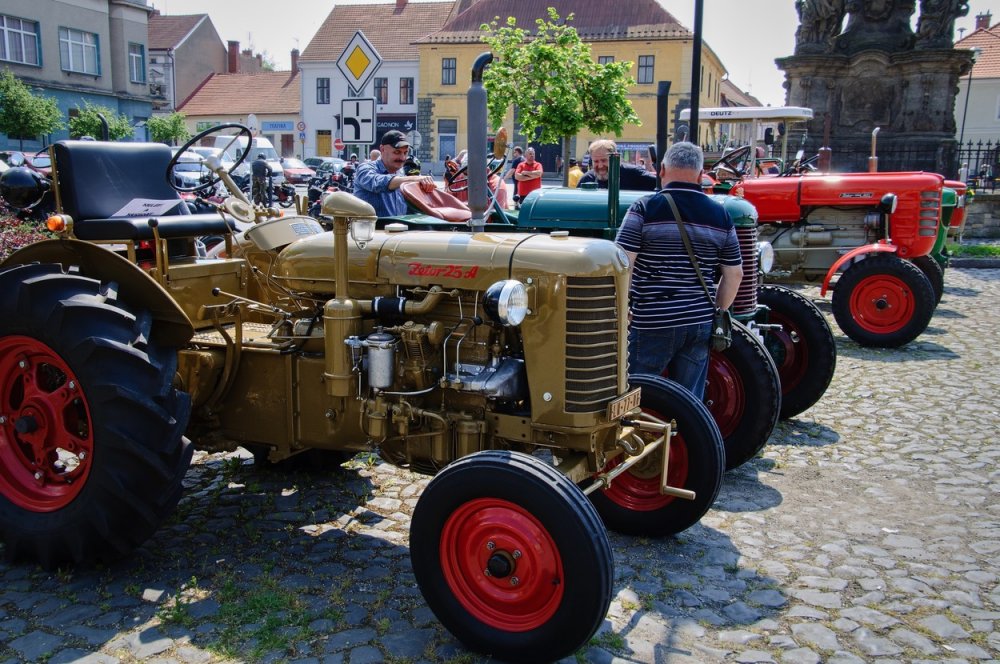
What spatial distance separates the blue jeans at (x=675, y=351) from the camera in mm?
4441

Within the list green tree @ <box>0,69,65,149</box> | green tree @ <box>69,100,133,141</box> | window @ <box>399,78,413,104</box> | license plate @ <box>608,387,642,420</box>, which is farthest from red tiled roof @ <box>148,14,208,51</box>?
license plate @ <box>608,387,642,420</box>

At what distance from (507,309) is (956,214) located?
1106cm

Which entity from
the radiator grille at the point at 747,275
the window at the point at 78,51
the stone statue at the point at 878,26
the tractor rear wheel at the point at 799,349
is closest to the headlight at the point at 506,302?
the radiator grille at the point at 747,275

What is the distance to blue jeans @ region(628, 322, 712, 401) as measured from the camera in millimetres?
4441

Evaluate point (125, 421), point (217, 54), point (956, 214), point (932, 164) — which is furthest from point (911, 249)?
point (217, 54)

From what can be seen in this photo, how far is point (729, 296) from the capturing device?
4527 mm

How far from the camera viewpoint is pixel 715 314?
14.8 feet

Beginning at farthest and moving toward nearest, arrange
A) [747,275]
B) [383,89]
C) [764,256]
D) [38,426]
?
[383,89] < [764,256] < [747,275] < [38,426]

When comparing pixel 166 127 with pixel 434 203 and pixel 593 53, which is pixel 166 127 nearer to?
pixel 593 53

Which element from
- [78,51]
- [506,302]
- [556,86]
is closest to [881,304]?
[556,86]

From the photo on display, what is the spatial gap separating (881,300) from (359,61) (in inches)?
217

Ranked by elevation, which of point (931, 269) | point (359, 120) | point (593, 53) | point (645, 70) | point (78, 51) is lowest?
point (931, 269)

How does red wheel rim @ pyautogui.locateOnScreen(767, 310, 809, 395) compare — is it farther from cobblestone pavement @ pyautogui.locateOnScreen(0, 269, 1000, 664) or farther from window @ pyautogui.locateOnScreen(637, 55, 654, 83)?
window @ pyautogui.locateOnScreen(637, 55, 654, 83)

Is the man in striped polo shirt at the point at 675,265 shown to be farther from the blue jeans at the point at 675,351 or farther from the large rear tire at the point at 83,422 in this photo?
the large rear tire at the point at 83,422
